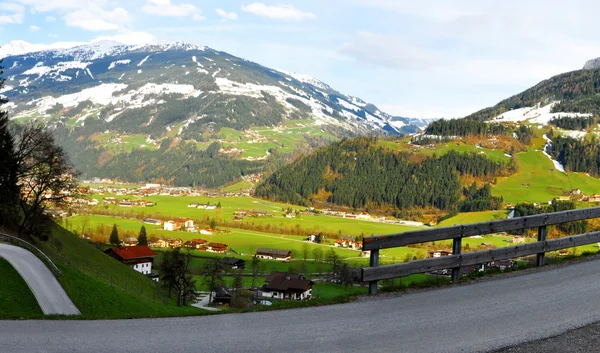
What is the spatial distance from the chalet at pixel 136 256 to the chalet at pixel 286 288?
24687 mm

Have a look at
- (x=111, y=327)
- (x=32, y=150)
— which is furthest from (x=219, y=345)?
(x=32, y=150)

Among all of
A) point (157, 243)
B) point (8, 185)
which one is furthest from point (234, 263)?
point (8, 185)

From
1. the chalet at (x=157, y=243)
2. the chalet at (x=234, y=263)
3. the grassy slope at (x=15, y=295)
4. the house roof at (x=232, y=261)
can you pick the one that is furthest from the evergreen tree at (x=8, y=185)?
the chalet at (x=157, y=243)

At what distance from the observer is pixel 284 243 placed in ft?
408

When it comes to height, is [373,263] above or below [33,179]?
above

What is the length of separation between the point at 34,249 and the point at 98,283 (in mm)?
5754

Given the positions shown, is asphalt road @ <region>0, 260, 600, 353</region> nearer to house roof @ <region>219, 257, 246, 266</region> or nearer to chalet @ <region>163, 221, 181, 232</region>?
house roof @ <region>219, 257, 246, 266</region>

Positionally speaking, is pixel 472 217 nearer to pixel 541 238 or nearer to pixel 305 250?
pixel 305 250

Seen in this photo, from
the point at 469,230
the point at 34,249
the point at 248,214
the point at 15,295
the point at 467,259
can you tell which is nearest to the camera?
the point at 467,259

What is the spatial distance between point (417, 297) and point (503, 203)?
179101 mm

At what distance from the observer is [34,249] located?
3819cm

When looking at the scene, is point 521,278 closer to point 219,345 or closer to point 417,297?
point 417,297

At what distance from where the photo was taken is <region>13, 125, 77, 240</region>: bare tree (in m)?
46.0

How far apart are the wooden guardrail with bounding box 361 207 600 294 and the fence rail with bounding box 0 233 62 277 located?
28.6 metres
